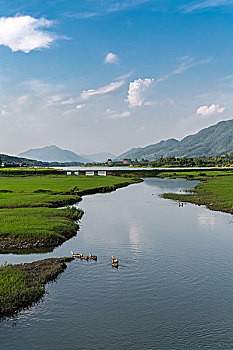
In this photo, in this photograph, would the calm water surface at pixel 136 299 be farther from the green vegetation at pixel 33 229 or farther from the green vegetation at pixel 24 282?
the green vegetation at pixel 33 229

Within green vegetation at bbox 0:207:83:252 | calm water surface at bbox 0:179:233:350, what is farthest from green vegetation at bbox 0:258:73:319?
green vegetation at bbox 0:207:83:252

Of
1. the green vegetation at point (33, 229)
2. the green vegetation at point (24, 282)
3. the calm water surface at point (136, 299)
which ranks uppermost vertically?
the green vegetation at point (33, 229)

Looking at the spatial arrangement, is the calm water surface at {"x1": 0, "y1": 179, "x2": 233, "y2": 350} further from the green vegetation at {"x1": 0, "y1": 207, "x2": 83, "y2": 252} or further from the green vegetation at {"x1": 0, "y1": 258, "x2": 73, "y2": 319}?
the green vegetation at {"x1": 0, "y1": 207, "x2": 83, "y2": 252}

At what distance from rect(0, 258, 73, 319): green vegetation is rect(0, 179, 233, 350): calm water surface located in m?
0.61

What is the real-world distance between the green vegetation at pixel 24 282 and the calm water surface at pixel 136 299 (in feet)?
1.99

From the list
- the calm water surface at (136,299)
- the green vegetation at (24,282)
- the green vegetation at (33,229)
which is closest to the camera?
the calm water surface at (136,299)

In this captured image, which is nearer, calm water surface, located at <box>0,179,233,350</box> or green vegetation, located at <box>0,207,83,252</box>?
calm water surface, located at <box>0,179,233,350</box>

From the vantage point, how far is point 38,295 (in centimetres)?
1808

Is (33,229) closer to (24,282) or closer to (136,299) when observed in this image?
(24,282)

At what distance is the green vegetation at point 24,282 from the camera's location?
1690 centimetres

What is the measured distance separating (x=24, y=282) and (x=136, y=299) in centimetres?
651

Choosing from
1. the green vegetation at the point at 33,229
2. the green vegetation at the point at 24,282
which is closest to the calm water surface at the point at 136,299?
the green vegetation at the point at 24,282

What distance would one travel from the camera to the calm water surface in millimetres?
14391

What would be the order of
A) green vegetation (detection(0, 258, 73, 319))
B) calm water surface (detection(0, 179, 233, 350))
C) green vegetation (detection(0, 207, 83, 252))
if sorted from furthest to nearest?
1. green vegetation (detection(0, 207, 83, 252))
2. green vegetation (detection(0, 258, 73, 319))
3. calm water surface (detection(0, 179, 233, 350))
